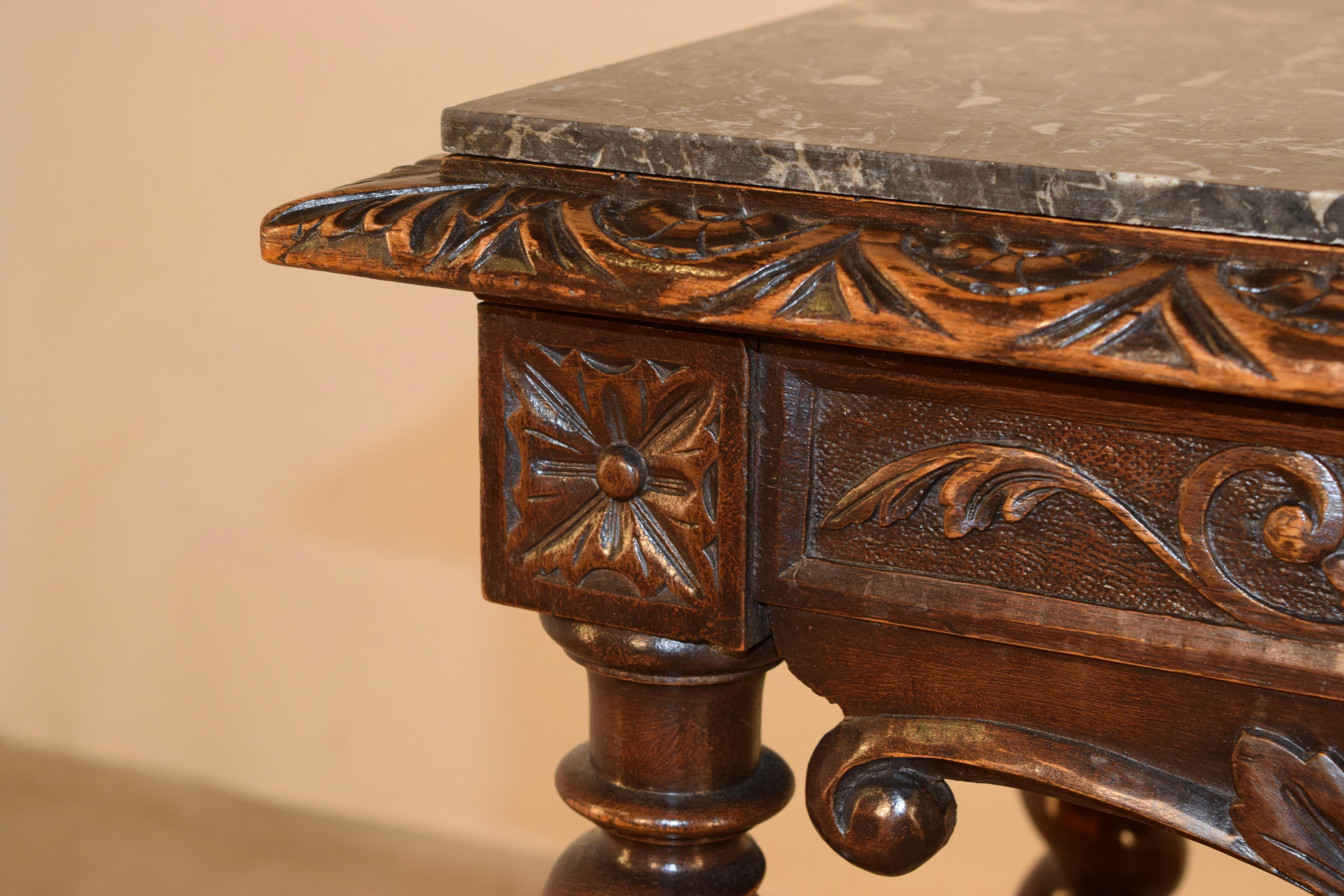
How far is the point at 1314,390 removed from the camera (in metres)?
0.42

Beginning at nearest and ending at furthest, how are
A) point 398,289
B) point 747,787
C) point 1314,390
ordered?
point 1314,390 → point 747,787 → point 398,289

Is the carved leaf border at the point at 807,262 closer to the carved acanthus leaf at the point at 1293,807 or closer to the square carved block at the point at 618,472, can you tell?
the square carved block at the point at 618,472

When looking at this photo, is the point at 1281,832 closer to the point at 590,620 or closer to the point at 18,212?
the point at 590,620

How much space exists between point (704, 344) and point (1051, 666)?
172mm

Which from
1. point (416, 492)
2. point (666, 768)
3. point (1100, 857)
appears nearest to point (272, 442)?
point (416, 492)

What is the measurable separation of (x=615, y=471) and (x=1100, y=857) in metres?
0.70

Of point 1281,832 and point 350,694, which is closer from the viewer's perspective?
point 1281,832

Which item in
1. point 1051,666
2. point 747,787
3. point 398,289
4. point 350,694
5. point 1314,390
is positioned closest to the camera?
point 1314,390

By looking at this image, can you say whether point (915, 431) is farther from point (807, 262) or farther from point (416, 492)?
point (416, 492)

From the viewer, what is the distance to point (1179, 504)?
489 millimetres

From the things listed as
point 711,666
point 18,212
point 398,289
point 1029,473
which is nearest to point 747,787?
point 711,666

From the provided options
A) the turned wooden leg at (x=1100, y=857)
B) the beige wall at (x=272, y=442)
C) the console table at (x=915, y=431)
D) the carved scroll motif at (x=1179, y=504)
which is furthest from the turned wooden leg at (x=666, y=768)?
the beige wall at (x=272, y=442)

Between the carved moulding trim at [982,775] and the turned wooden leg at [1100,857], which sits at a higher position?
the carved moulding trim at [982,775]

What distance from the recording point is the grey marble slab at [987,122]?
474 millimetres
